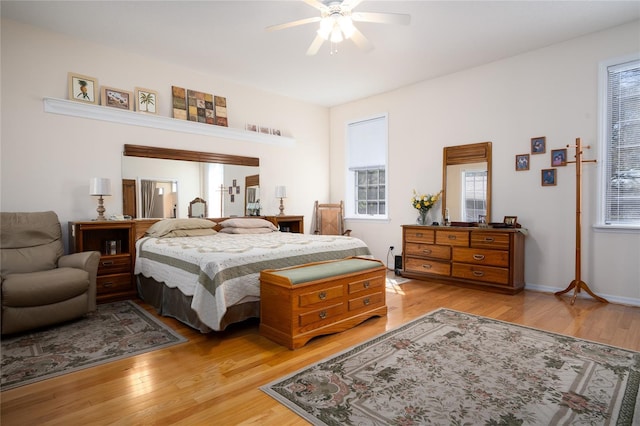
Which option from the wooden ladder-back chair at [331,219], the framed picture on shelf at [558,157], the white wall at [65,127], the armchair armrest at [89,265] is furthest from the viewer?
the wooden ladder-back chair at [331,219]

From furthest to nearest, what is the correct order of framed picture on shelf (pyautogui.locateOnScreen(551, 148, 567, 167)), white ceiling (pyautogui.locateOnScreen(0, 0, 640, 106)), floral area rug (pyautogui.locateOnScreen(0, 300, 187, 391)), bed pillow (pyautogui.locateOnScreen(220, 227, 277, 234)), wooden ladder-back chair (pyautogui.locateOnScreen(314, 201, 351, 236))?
wooden ladder-back chair (pyautogui.locateOnScreen(314, 201, 351, 236)) < bed pillow (pyautogui.locateOnScreen(220, 227, 277, 234)) < framed picture on shelf (pyautogui.locateOnScreen(551, 148, 567, 167)) < white ceiling (pyautogui.locateOnScreen(0, 0, 640, 106)) < floral area rug (pyautogui.locateOnScreen(0, 300, 187, 391))

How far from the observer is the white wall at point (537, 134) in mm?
3791

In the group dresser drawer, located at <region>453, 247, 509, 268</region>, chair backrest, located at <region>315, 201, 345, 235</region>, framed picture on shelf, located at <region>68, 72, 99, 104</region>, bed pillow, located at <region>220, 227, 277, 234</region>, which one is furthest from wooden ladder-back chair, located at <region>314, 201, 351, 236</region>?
framed picture on shelf, located at <region>68, 72, 99, 104</region>

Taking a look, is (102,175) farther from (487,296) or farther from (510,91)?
(510,91)

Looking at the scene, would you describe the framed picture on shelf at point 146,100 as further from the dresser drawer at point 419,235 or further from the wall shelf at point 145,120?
the dresser drawer at point 419,235

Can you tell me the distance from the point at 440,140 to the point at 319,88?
6.76ft

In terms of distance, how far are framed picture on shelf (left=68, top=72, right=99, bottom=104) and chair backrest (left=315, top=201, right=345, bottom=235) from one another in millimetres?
3775

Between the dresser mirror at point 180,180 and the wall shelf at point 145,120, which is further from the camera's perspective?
the dresser mirror at point 180,180

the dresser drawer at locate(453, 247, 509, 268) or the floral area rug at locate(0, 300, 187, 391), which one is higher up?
the dresser drawer at locate(453, 247, 509, 268)

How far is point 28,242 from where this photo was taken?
131 inches

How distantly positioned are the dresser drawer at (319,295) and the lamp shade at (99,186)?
265 centimetres

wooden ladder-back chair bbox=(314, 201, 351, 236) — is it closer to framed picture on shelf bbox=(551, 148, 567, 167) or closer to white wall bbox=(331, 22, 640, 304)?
white wall bbox=(331, 22, 640, 304)

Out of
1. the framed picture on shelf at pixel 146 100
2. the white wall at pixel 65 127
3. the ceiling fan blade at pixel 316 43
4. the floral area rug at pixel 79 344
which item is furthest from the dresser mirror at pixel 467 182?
the framed picture on shelf at pixel 146 100

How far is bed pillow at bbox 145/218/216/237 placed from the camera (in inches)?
160
